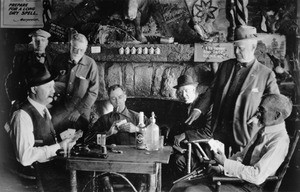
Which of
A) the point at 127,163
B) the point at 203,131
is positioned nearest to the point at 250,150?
the point at 203,131

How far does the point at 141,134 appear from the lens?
11.2ft

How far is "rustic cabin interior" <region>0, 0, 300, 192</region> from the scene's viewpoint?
3.50 metres

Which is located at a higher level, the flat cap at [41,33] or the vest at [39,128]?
the flat cap at [41,33]

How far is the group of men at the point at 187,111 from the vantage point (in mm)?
3318

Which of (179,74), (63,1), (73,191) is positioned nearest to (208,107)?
(179,74)

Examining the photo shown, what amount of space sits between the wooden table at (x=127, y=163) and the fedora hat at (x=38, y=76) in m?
0.92

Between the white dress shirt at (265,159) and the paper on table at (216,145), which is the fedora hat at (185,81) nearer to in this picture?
the paper on table at (216,145)

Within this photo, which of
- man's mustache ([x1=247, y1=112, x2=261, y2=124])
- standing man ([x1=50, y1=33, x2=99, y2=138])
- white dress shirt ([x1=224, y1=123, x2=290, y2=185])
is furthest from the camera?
standing man ([x1=50, y1=33, x2=99, y2=138])

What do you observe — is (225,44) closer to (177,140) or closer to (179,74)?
(179,74)

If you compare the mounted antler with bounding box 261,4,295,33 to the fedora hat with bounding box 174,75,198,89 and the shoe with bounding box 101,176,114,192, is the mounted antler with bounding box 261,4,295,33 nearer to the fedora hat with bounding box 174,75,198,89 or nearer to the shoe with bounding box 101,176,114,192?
the fedora hat with bounding box 174,75,198,89

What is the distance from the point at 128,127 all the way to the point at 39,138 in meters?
0.90

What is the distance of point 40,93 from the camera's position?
3686mm

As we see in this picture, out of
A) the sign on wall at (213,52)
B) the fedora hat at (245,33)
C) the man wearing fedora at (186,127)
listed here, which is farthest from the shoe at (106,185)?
the fedora hat at (245,33)

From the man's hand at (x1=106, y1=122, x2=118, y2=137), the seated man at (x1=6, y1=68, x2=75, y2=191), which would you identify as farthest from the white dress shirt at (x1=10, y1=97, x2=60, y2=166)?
the man's hand at (x1=106, y1=122, x2=118, y2=137)
